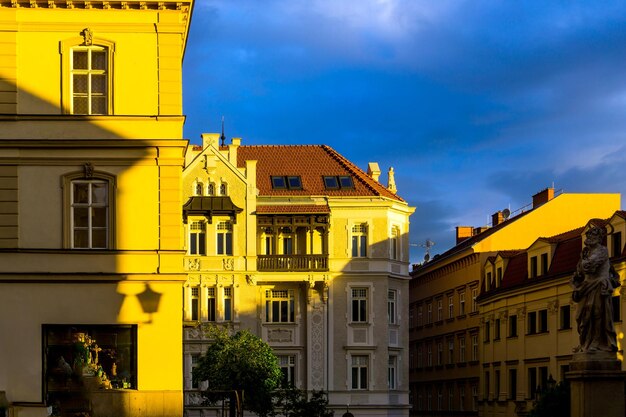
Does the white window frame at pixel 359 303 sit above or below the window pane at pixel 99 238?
below

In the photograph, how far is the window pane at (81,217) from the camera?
37875mm

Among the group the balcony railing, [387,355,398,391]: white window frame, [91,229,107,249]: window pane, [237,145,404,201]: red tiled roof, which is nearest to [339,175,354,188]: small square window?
[237,145,404,201]: red tiled roof

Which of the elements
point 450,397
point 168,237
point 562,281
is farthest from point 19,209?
point 450,397

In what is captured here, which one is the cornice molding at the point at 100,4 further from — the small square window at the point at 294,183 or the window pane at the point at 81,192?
the small square window at the point at 294,183

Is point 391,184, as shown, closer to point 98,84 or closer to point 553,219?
point 553,219

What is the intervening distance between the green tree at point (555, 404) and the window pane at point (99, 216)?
1943cm

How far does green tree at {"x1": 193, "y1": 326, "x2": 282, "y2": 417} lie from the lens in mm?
61688

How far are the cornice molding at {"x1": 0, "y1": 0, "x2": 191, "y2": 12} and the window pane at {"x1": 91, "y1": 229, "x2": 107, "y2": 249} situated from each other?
247 inches

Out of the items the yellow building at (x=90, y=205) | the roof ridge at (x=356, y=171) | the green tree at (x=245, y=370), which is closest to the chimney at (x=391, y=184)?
the roof ridge at (x=356, y=171)

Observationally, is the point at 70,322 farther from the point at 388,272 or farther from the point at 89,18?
the point at 388,272

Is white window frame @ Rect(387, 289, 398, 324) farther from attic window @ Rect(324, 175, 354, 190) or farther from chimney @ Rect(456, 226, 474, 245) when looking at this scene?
chimney @ Rect(456, 226, 474, 245)

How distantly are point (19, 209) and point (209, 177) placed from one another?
36.7 meters

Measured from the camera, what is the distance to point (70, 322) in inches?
1470

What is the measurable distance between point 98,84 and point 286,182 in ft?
128
